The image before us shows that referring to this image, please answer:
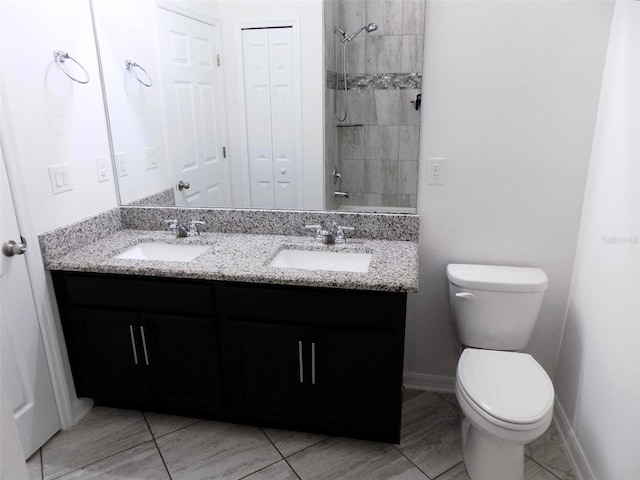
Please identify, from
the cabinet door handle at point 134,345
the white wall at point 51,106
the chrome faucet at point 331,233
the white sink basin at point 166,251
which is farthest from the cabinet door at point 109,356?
the chrome faucet at point 331,233

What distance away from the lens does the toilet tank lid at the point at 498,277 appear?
1.93 m

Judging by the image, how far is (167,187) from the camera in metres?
2.39

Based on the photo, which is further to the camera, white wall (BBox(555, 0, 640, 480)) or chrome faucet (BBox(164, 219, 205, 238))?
chrome faucet (BBox(164, 219, 205, 238))

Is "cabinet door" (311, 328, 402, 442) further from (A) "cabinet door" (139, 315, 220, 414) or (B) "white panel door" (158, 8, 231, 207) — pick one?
(B) "white panel door" (158, 8, 231, 207)

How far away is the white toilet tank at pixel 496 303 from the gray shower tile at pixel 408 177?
40 cm

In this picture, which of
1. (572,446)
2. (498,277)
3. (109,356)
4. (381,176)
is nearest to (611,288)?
(498,277)

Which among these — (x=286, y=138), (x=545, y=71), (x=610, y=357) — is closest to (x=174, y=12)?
(x=286, y=138)

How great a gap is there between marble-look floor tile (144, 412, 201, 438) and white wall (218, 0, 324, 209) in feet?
3.80

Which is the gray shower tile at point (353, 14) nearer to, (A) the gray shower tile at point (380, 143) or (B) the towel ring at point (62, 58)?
(A) the gray shower tile at point (380, 143)

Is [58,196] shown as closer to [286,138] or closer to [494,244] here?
[286,138]

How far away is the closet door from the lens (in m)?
2.06

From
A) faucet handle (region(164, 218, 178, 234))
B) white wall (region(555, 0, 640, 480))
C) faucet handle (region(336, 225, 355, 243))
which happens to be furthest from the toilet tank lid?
faucet handle (region(164, 218, 178, 234))

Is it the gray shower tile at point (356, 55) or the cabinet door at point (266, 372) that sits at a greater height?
the gray shower tile at point (356, 55)

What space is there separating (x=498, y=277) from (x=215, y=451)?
1.43 m
